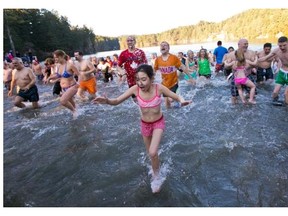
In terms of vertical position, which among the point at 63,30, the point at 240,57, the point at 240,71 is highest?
the point at 63,30

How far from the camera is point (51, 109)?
29.2ft

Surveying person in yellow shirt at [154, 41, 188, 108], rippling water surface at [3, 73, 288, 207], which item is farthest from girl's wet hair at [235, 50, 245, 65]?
person in yellow shirt at [154, 41, 188, 108]

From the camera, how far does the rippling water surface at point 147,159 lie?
12.1ft

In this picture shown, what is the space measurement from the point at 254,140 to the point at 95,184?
10.2 ft

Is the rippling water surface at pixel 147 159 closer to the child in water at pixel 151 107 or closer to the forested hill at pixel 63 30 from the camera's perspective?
the child in water at pixel 151 107

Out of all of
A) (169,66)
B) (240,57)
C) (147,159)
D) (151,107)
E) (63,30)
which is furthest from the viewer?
(63,30)

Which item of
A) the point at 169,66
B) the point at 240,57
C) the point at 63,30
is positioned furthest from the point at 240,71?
the point at 63,30

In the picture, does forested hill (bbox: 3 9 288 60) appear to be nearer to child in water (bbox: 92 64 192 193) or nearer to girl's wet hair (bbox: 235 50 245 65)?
girl's wet hair (bbox: 235 50 245 65)

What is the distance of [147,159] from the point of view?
469cm

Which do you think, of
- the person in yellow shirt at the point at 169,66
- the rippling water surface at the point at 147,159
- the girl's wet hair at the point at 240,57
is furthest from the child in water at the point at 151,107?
the girl's wet hair at the point at 240,57

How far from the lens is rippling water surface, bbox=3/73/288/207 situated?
3680 millimetres

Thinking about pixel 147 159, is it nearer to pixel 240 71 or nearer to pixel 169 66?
pixel 169 66

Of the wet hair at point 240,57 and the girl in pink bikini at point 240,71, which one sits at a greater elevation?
the wet hair at point 240,57

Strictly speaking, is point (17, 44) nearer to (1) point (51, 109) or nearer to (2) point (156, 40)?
(1) point (51, 109)
